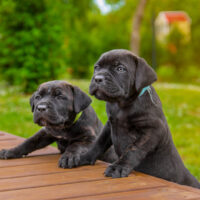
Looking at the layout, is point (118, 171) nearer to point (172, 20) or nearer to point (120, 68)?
point (120, 68)

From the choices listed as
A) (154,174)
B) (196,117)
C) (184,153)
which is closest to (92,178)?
(154,174)

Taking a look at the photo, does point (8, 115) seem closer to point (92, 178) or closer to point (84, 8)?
point (92, 178)

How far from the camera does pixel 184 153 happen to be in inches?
295

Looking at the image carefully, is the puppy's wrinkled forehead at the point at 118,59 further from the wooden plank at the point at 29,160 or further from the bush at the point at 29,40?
the bush at the point at 29,40

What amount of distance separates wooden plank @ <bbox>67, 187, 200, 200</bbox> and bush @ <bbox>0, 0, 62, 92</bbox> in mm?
10733

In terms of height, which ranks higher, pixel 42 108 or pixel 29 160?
pixel 42 108

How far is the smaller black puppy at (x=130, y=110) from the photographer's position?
3.49m

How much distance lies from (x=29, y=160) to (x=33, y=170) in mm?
471

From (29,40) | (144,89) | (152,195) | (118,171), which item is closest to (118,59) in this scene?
(144,89)

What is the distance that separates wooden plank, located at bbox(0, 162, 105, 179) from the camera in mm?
3707

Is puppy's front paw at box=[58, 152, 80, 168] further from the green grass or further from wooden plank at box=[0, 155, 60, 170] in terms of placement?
the green grass

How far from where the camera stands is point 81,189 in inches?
125

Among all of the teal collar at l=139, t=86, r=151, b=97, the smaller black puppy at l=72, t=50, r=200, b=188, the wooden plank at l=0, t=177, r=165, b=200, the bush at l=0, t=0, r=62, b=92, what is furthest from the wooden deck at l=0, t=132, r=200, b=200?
the bush at l=0, t=0, r=62, b=92

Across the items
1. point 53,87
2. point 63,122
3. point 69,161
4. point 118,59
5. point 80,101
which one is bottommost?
point 69,161
